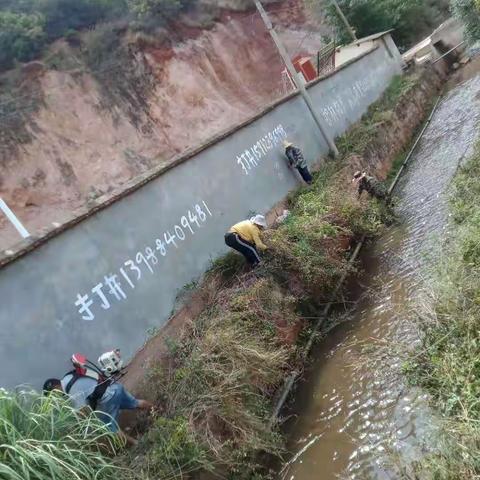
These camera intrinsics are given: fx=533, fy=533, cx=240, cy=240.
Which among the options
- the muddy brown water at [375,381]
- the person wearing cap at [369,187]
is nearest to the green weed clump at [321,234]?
the person wearing cap at [369,187]

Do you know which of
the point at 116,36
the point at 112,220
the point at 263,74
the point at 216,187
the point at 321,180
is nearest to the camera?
the point at 112,220

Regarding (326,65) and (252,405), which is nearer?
(252,405)

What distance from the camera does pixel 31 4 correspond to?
23969mm

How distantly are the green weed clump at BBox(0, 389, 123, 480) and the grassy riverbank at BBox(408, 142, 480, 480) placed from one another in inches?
115

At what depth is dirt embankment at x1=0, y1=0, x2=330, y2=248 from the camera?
61.6 ft

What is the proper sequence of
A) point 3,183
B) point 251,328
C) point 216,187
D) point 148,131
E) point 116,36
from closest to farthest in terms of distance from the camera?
point 251,328, point 216,187, point 3,183, point 148,131, point 116,36

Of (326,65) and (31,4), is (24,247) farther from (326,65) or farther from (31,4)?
(31,4)

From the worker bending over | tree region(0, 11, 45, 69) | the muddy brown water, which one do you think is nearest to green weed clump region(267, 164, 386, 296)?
the muddy brown water

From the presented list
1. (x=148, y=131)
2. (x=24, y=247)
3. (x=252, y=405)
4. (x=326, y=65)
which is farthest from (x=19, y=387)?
(x=326, y=65)

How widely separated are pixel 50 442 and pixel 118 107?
1941 centimetres

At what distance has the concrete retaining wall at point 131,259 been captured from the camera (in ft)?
21.4

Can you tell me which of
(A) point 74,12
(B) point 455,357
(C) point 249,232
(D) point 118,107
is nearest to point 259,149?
(C) point 249,232

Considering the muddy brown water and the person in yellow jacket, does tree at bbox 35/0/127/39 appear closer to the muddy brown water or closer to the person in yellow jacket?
the person in yellow jacket

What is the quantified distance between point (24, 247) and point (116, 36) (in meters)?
20.0
